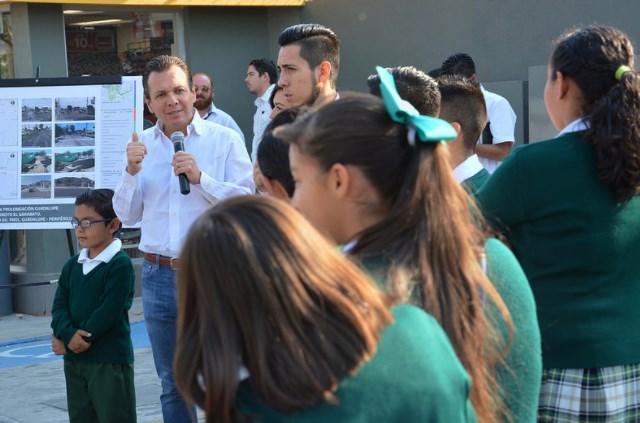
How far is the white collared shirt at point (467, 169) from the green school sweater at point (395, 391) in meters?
2.01

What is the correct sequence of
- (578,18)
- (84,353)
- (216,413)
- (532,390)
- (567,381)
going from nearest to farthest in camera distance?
(216,413) → (532,390) → (567,381) → (84,353) → (578,18)

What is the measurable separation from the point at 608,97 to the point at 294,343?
5.58 ft

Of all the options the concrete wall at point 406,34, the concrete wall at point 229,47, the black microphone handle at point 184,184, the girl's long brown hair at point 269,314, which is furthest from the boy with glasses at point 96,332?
the concrete wall at point 229,47

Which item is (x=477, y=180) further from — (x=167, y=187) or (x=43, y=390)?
(x=43, y=390)

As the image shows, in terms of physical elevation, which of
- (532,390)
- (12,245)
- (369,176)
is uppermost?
(369,176)

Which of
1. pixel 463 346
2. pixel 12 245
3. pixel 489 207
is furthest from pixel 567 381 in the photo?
pixel 12 245

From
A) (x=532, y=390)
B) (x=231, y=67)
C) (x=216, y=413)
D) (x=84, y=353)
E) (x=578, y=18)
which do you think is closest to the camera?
(x=216, y=413)

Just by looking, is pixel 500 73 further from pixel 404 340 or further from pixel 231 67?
pixel 404 340

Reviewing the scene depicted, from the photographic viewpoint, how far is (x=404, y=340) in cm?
157

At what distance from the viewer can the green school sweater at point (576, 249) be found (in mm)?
2820

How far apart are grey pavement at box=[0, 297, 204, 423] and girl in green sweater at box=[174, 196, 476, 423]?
4.53 meters

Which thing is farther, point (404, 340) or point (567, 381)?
point (567, 381)

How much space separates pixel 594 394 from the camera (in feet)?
9.34

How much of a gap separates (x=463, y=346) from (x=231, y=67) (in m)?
9.52
